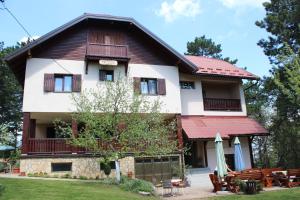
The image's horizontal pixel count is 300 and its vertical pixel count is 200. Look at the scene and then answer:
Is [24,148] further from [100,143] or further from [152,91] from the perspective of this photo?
[152,91]

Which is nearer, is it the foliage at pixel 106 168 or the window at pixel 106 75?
the foliage at pixel 106 168

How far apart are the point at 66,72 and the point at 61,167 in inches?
245

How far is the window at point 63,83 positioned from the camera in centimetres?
2252

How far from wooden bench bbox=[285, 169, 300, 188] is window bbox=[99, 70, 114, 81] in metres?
12.9

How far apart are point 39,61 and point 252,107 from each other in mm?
29687

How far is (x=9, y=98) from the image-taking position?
4691cm

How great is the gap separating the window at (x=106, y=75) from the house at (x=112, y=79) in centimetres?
7

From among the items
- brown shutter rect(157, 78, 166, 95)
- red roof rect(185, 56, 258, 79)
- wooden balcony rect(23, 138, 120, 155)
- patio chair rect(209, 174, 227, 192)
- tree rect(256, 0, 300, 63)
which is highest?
tree rect(256, 0, 300, 63)

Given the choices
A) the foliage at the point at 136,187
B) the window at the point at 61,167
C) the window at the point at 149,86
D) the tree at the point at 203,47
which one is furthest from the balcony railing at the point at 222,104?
the tree at the point at 203,47

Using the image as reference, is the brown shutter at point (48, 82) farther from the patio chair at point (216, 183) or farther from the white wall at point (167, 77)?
the patio chair at point (216, 183)

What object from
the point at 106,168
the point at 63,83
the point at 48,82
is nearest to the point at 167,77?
the point at 63,83

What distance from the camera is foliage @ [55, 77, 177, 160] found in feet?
62.3

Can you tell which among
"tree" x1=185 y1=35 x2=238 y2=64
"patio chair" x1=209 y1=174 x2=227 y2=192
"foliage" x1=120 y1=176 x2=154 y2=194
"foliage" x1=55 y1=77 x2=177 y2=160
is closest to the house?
"foliage" x1=55 y1=77 x2=177 y2=160

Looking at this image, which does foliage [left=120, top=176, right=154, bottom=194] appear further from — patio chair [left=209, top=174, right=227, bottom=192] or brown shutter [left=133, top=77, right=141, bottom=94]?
brown shutter [left=133, top=77, right=141, bottom=94]
